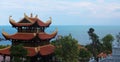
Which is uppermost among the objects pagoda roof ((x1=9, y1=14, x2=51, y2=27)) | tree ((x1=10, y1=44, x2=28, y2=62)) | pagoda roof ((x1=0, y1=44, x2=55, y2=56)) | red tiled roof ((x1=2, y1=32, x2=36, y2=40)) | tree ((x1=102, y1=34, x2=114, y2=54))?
pagoda roof ((x1=9, y1=14, x2=51, y2=27))

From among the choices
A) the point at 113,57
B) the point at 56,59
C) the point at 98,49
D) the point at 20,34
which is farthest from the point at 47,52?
the point at 98,49

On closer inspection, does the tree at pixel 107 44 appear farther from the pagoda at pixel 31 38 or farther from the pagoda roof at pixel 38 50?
the pagoda at pixel 31 38

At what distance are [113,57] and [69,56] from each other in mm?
6354

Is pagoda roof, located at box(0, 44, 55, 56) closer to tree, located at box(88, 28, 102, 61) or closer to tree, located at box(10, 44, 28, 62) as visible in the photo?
tree, located at box(10, 44, 28, 62)

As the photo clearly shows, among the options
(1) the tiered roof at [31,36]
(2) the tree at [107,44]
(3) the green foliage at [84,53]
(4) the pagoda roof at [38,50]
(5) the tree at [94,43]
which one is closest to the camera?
(4) the pagoda roof at [38,50]

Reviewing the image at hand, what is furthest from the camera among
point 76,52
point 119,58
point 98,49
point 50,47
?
point 98,49

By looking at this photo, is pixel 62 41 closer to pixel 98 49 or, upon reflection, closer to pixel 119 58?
pixel 119 58

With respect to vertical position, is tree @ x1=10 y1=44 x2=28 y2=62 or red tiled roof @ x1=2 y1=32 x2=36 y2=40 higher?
red tiled roof @ x1=2 y1=32 x2=36 y2=40

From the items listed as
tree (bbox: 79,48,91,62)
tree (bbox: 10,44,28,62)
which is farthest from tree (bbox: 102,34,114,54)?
tree (bbox: 10,44,28,62)

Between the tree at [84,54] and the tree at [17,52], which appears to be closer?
the tree at [17,52]

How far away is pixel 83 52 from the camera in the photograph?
50.1 metres

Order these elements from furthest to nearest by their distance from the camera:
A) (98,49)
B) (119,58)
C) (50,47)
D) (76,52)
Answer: (98,49)
(50,47)
(76,52)
(119,58)

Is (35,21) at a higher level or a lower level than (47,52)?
higher

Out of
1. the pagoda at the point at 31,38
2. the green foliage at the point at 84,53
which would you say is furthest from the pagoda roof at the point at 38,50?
the green foliage at the point at 84,53
